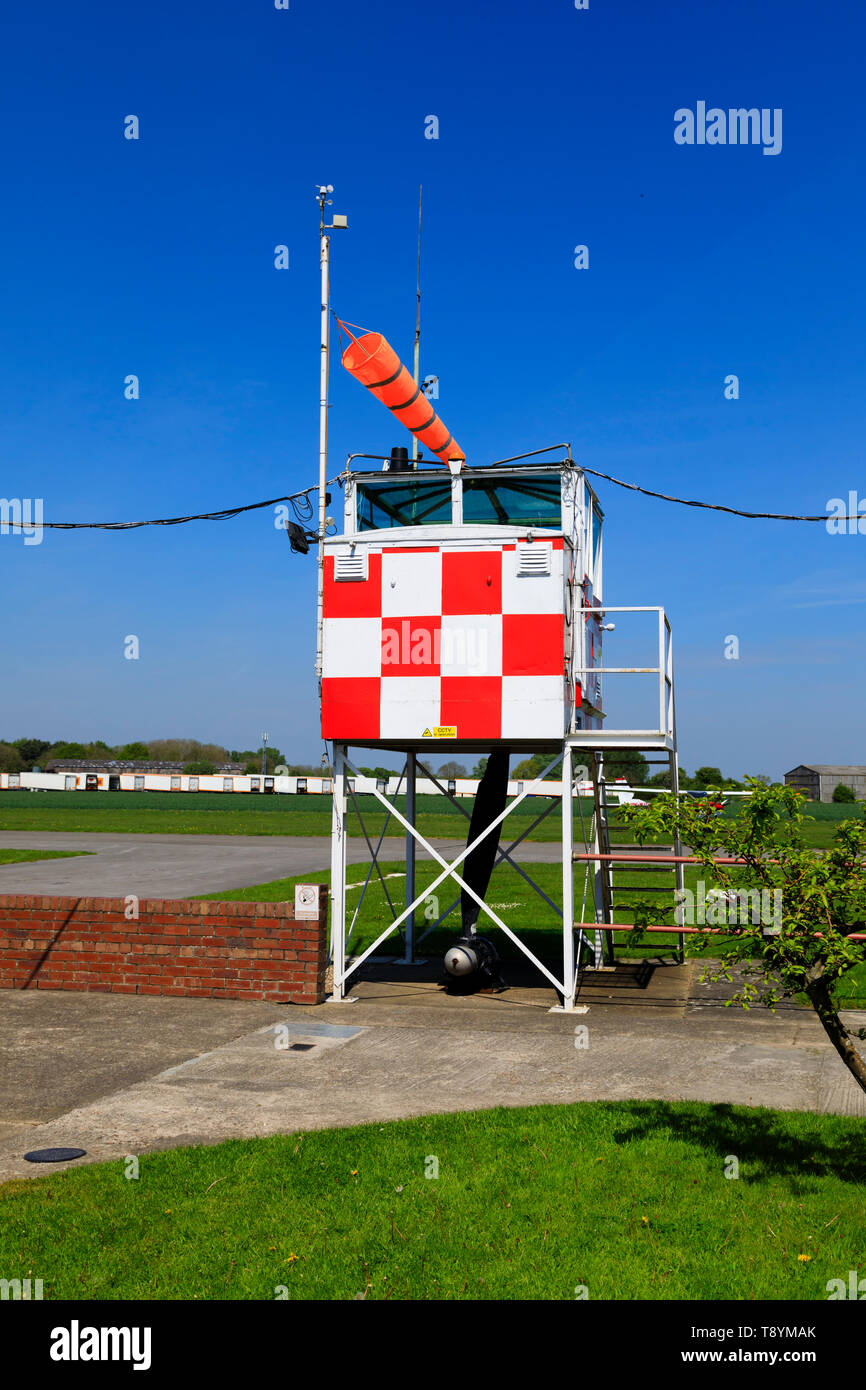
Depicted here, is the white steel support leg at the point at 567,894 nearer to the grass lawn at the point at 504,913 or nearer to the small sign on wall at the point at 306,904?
the grass lawn at the point at 504,913

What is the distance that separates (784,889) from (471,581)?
21.1 ft

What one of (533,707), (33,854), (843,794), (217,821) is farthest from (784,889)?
(843,794)

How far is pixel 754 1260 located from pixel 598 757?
8.56m

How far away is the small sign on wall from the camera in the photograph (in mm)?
11211

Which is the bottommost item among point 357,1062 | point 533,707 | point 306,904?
point 357,1062

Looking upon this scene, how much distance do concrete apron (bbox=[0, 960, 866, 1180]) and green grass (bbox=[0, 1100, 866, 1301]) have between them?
63cm

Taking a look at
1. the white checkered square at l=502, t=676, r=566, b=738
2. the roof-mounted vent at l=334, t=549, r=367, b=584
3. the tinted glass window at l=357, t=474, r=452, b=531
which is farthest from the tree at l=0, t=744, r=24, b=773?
the white checkered square at l=502, t=676, r=566, b=738

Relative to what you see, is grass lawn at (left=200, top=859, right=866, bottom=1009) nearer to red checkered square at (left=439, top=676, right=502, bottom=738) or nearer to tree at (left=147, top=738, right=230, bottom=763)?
red checkered square at (left=439, top=676, right=502, bottom=738)

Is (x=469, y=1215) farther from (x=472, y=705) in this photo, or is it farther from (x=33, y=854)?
(x=33, y=854)

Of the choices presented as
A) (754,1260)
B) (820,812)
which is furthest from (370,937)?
(820,812)

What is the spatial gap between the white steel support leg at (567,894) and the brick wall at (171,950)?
2579mm

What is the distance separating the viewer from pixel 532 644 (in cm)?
1155

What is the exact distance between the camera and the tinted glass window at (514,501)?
41.4 ft

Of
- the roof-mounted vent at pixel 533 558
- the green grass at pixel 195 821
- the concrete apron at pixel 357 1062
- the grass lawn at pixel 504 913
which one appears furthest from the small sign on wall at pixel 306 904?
the green grass at pixel 195 821
